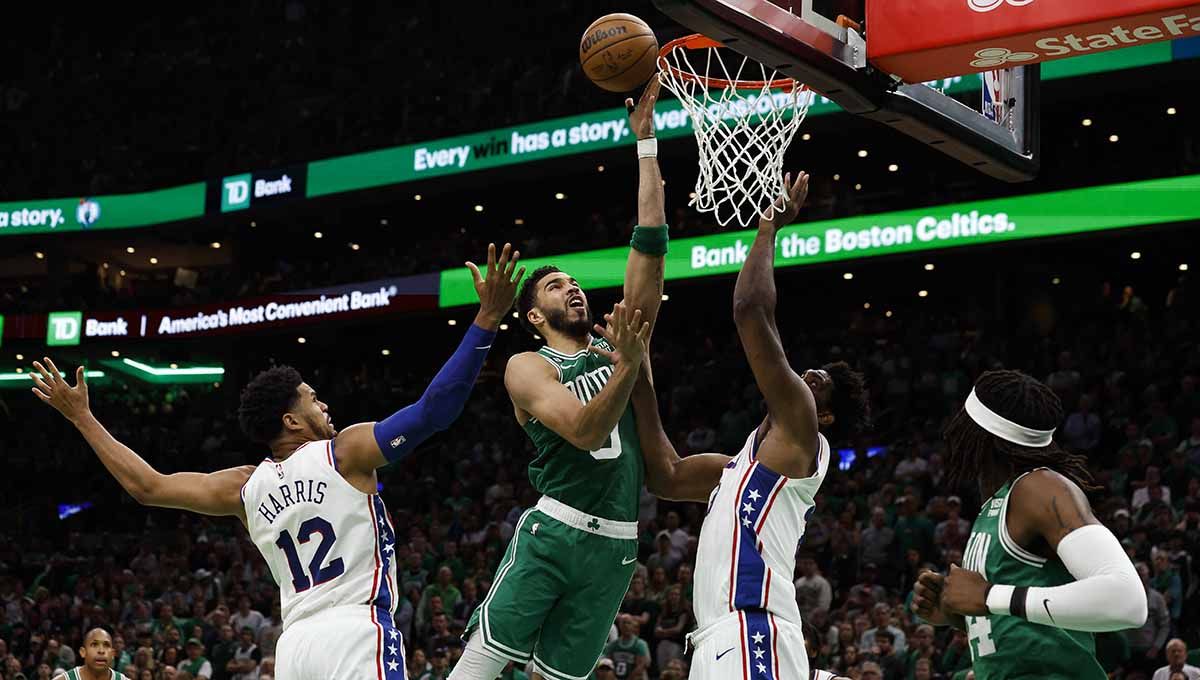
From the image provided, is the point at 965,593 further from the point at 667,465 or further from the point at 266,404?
the point at 266,404

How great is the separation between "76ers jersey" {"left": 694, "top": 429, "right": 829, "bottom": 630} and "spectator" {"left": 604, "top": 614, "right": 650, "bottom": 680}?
21.4 ft

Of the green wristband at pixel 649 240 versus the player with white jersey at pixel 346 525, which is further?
the green wristband at pixel 649 240

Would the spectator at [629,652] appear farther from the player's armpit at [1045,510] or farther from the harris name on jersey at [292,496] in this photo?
the player's armpit at [1045,510]

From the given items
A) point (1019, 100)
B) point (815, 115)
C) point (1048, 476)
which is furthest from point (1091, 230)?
point (1048, 476)

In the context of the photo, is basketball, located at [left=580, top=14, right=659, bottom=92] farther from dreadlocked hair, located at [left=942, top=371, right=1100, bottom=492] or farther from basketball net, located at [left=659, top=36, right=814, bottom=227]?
dreadlocked hair, located at [left=942, top=371, right=1100, bottom=492]

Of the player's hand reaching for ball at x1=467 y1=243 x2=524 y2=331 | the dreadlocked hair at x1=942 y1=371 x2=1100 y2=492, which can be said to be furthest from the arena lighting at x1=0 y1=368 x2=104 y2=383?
the dreadlocked hair at x1=942 y1=371 x2=1100 y2=492

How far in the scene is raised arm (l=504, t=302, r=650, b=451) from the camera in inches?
167

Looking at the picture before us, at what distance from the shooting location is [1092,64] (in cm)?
1591

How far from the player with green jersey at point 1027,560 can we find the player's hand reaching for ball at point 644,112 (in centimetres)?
197

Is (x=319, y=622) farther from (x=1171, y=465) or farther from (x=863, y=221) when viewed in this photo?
(x=863, y=221)

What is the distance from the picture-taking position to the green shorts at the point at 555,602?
464cm

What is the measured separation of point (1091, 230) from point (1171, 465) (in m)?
4.48

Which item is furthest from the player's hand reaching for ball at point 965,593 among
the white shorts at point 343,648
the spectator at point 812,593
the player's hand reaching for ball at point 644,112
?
the spectator at point 812,593

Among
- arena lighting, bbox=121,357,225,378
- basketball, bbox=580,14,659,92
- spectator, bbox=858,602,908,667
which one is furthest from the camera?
arena lighting, bbox=121,357,225,378
